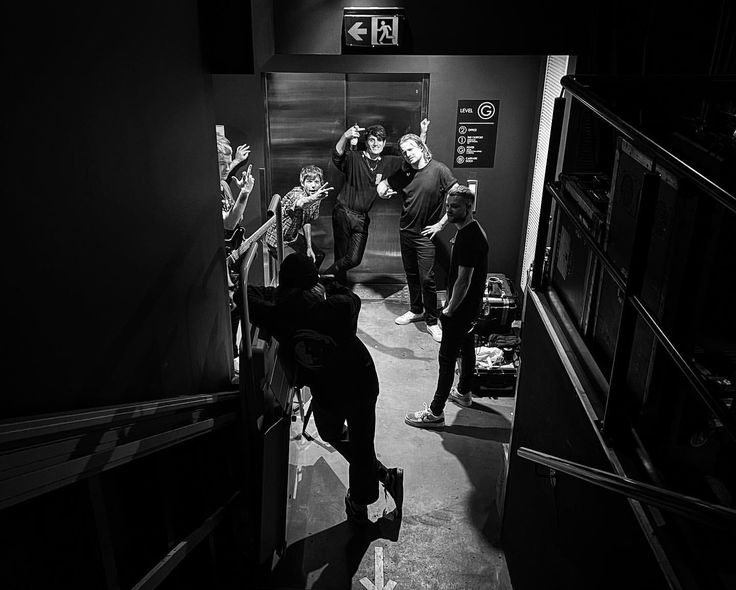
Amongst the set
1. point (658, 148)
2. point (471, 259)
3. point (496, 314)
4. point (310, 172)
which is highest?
point (658, 148)

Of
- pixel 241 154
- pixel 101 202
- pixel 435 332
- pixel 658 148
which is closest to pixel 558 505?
pixel 658 148

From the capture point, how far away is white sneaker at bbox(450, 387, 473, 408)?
611cm

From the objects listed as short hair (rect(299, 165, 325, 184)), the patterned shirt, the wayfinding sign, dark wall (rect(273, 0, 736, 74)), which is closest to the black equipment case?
the wayfinding sign

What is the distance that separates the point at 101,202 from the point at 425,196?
5.29 metres

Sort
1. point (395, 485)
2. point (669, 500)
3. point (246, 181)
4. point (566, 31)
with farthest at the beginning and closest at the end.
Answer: point (246, 181) < point (566, 31) < point (395, 485) < point (669, 500)

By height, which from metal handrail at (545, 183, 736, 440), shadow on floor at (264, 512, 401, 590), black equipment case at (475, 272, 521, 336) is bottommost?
shadow on floor at (264, 512, 401, 590)

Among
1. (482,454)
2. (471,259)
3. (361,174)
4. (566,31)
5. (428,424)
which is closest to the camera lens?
(566,31)

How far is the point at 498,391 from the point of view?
6242 mm

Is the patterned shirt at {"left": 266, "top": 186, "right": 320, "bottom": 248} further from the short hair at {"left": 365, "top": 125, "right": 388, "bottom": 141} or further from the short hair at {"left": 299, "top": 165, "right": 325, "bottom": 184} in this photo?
the short hair at {"left": 365, "top": 125, "right": 388, "bottom": 141}

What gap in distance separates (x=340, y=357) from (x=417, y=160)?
357 cm

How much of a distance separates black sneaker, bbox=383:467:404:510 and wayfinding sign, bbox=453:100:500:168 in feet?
13.3

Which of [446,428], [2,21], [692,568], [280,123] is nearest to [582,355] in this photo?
[692,568]

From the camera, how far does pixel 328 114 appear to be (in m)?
7.71

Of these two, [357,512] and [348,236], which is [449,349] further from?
[348,236]
